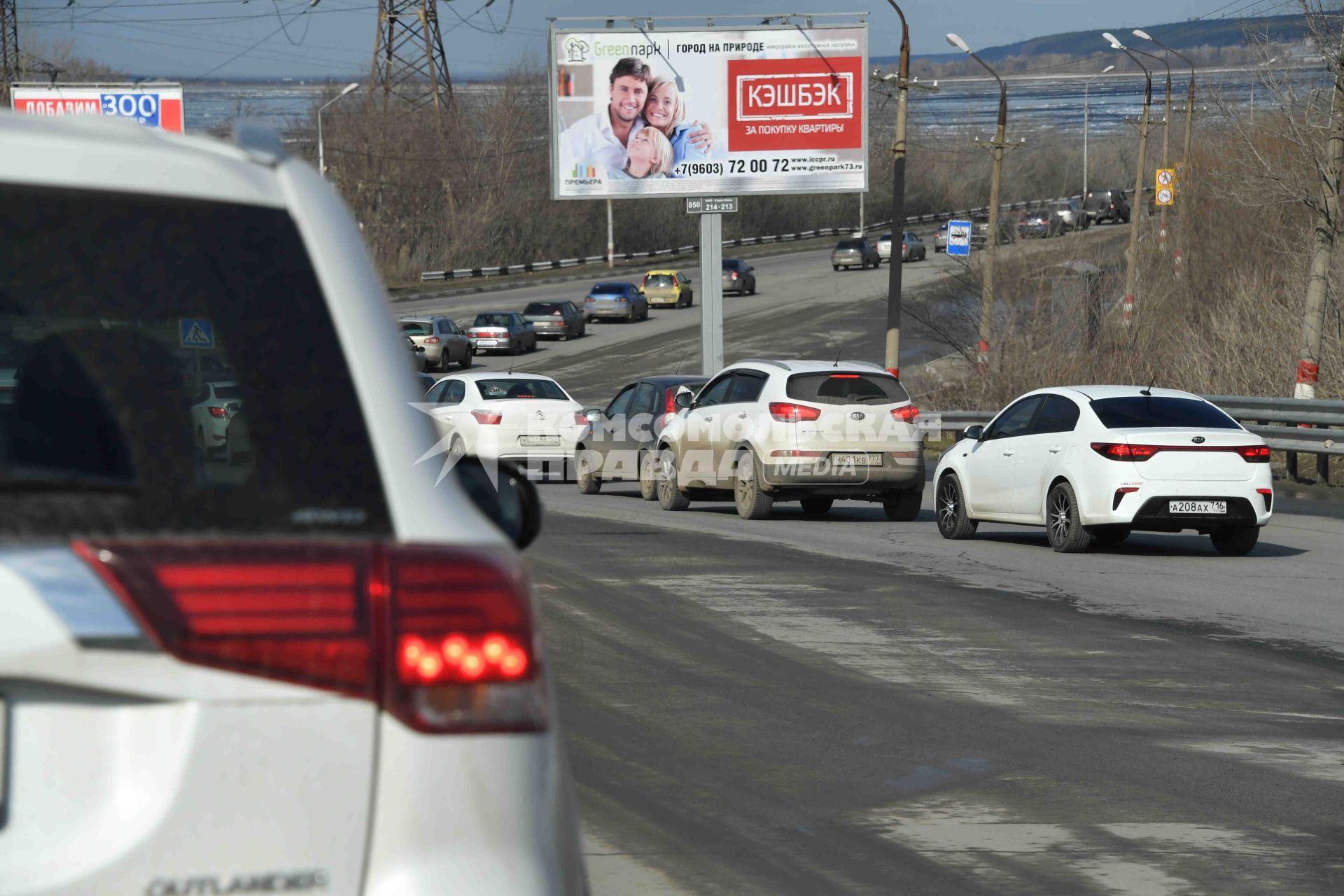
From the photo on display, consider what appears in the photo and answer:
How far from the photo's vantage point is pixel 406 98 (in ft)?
263

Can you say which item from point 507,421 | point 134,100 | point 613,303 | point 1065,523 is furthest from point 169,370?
point 613,303

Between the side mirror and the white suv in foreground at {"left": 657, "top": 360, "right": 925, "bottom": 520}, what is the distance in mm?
14592

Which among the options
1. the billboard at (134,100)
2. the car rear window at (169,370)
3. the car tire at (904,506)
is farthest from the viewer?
the billboard at (134,100)

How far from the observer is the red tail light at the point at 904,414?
1840cm

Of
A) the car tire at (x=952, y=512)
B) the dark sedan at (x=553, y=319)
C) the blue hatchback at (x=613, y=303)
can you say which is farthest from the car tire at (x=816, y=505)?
the blue hatchback at (x=613, y=303)

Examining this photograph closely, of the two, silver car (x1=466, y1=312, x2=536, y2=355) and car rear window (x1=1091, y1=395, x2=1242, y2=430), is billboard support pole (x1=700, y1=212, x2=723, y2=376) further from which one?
car rear window (x1=1091, y1=395, x2=1242, y2=430)

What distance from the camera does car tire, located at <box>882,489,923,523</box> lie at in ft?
62.0

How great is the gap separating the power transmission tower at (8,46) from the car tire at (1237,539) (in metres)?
44.3

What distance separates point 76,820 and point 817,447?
16249 mm

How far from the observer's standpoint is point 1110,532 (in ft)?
50.1

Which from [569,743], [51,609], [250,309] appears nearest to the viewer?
[51,609]

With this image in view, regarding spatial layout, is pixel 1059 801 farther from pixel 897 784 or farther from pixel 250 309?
pixel 250 309

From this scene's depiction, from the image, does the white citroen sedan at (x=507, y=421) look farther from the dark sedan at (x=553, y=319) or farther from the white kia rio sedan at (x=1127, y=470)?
the dark sedan at (x=553, y=319)

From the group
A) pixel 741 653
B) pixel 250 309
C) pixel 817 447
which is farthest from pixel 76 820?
pixel 817 447
